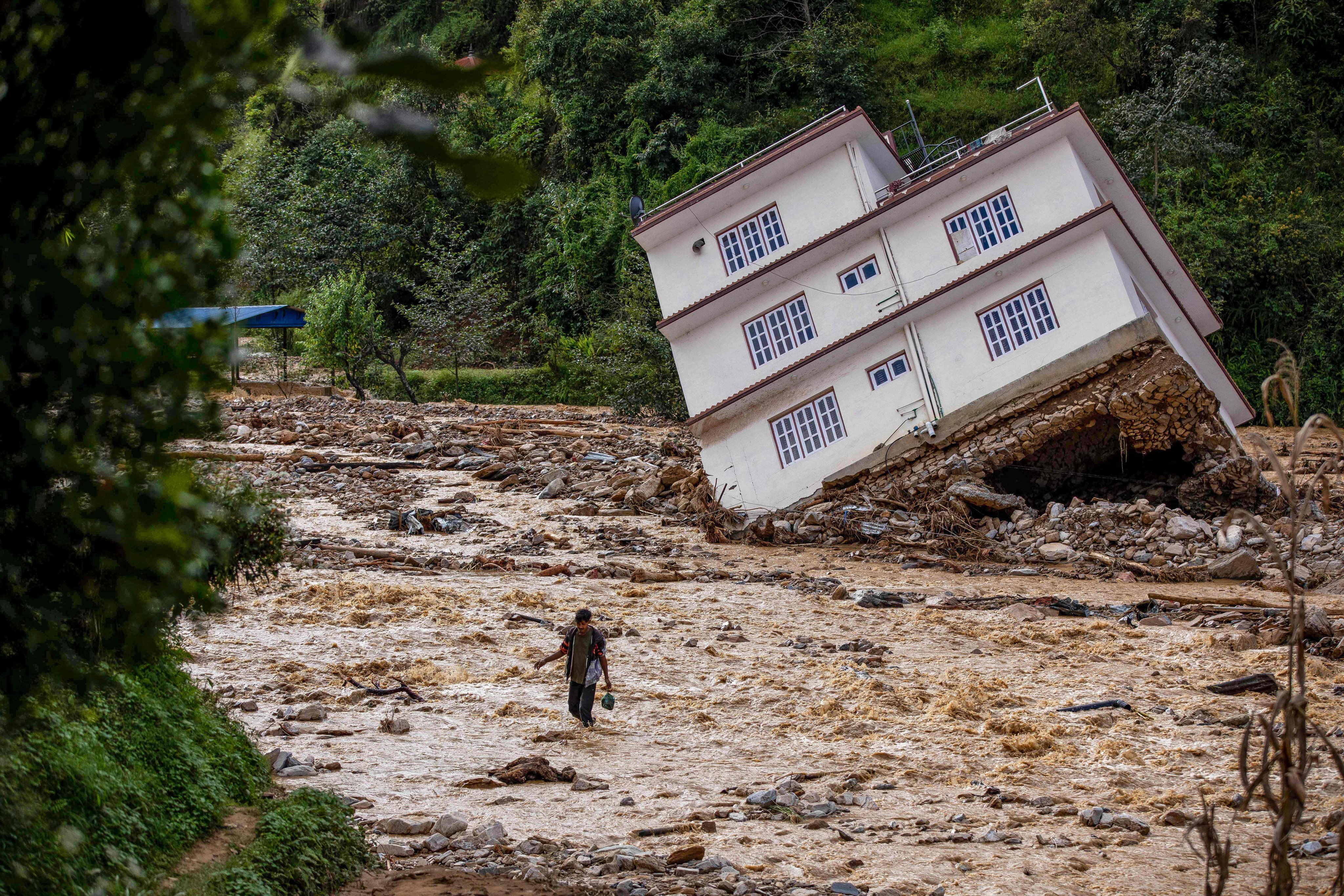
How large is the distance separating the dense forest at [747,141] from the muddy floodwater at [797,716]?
57.9 ft

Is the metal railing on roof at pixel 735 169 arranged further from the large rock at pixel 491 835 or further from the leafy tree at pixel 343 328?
the leafy tree at pixel 343 328

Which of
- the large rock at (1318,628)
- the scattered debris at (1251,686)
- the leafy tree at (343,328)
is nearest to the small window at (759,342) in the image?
the large rock at (1318,628)

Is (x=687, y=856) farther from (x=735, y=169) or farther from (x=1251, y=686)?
(x=735, y=169)

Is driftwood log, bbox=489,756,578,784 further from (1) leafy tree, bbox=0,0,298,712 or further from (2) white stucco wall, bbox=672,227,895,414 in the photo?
(2) white stucco wall, bbox=672,227,895,414

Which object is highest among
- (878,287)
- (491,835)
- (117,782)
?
(878,287)

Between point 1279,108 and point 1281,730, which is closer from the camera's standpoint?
point 1281,730

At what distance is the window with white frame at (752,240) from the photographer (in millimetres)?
21344

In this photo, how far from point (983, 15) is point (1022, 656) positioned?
130 feet

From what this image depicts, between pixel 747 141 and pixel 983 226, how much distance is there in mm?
18558

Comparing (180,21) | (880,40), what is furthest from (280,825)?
(880,40)

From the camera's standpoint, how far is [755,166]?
68.5 ft

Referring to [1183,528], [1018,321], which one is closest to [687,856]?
[1183,528]

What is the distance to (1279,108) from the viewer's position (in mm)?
34375

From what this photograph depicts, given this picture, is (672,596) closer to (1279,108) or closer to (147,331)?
(147,331)
